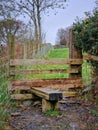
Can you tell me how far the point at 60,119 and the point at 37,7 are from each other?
42.3ft

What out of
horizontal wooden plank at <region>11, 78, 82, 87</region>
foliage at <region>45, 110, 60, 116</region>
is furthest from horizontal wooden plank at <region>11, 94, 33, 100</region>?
foliage at <region>45, 110, 60, 116</region>

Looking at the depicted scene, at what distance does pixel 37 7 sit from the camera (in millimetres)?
17172

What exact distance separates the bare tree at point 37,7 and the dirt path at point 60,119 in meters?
11.5

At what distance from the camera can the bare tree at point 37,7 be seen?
16.8 meters

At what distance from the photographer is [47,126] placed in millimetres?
4723

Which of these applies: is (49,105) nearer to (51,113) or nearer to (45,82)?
(51,113)

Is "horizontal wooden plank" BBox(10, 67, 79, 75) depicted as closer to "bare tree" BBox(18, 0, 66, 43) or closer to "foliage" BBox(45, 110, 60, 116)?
"foliage" BBox(45, 110, 60, 116)

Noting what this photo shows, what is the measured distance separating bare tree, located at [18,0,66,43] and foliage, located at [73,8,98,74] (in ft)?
33.9

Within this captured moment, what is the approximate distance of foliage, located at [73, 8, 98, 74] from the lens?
238 inches

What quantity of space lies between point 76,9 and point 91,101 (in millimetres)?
3343

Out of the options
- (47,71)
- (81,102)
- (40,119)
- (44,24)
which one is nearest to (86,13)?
(47,71)

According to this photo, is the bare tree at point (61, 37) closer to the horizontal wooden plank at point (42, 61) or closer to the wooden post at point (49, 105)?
the horizontal wooden plank at point (42, 61)

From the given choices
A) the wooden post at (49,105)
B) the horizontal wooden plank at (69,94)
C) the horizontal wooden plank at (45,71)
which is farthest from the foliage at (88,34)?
the wooden post at (49,105)

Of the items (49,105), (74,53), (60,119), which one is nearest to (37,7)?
(74,53)
